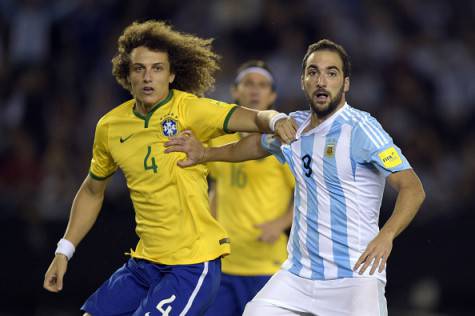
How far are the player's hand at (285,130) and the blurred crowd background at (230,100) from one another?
13.9 ft

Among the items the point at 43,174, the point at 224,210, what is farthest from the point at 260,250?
the point at 43,174

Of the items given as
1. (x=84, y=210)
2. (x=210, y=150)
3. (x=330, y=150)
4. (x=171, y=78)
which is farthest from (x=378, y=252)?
(x=84, y=210)

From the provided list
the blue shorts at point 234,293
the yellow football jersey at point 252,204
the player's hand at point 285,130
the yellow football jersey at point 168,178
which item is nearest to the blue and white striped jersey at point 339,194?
the player's hand at point 285,130

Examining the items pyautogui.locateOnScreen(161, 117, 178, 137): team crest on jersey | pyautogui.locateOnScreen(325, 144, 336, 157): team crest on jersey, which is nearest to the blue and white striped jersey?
pyautogui.locateOnScreen(325, 144, 336, 157): team crest on jersey

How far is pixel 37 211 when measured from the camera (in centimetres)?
1100

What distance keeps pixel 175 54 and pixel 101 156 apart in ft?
2.64

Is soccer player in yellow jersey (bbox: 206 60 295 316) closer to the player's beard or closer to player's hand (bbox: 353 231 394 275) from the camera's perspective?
the player's beard

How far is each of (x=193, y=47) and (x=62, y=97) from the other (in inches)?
228

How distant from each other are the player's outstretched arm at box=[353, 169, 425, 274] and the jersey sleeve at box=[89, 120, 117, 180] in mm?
1783

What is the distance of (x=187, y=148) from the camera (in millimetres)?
6430

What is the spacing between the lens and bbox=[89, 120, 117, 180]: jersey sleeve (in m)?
6.68

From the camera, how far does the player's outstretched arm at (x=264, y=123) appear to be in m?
6.37

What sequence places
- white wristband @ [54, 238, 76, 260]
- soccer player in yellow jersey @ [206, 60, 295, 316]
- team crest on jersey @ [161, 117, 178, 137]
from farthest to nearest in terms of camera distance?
1. soccer player in yellow jersey @ [206, 60, 295, 316]
2. white wristband @ [54, 238, 76, 260]
3. team crest on jersey @ [161, 117, 178, 137]

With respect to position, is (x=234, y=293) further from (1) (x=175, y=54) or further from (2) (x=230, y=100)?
(2) (x=230, y=100)
